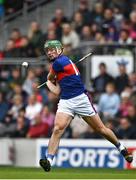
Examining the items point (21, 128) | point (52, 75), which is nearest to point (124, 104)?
point (21, 128)

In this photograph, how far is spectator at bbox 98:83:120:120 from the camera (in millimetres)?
21969

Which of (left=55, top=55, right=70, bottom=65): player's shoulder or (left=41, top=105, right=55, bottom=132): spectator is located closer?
(left=55, top=55, right=70, bottom=65): player's shoulder

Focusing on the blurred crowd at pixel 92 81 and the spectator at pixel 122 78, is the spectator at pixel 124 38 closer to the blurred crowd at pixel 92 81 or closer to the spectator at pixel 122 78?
the blurred crowd at pixel 92 81

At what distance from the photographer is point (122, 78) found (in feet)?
73.2

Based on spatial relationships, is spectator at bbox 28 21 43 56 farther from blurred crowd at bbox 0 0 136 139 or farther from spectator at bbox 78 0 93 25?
spectator at bbox 78 0 93 25

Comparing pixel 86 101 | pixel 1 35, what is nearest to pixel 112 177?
pixel 86 101

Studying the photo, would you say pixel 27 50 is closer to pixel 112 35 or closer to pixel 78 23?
pixel 78 23

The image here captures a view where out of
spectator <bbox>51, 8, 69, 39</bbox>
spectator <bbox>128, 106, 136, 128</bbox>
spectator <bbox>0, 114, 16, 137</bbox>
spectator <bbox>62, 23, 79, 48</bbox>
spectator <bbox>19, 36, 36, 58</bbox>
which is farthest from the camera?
spectator <bbox>51, 8, 69, 39</bbox>

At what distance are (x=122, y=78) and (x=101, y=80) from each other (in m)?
0.53

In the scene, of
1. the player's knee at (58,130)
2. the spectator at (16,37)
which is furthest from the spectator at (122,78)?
the player's knee at (58,130)

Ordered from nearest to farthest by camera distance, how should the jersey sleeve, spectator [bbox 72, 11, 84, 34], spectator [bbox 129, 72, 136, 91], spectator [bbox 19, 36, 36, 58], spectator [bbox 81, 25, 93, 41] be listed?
the jersey sleeve < spectator [bbox 129, 72, 136, 91] < spectator [bbox 81, 25, 93, 41] < spectator [bbox 72, 11, 84, 34] < spectator [bbox 19, 36, 36, 58]

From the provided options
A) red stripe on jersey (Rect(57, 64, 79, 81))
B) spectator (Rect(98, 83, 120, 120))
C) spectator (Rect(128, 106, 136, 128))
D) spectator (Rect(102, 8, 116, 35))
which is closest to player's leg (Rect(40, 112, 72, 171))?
red stripe on jersey (Rect(57, 64, 79, 81))

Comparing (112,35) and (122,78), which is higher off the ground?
(112,35)

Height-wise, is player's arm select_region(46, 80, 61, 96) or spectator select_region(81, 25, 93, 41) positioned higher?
player's arm select_region(46, 80, 61, 96)
